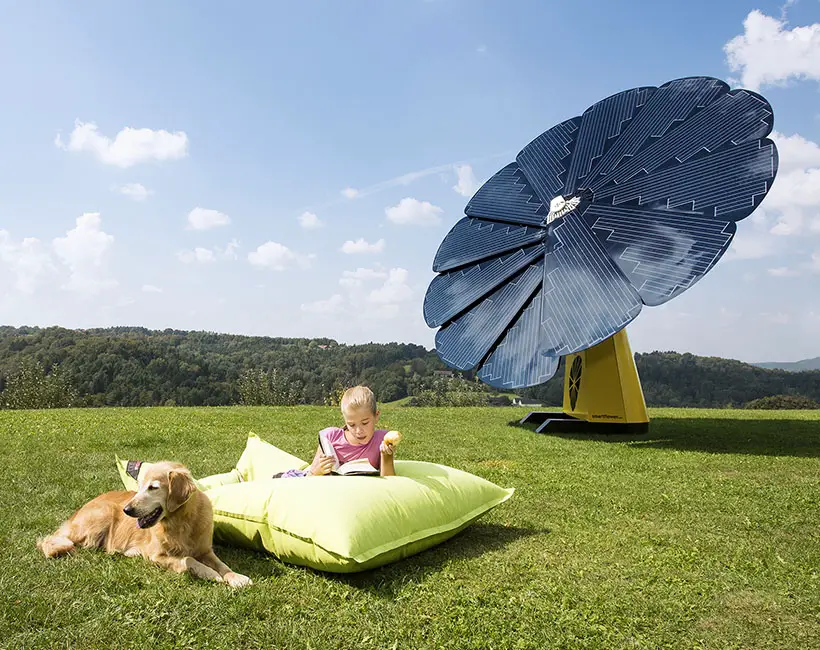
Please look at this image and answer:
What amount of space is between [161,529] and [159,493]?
437 mm

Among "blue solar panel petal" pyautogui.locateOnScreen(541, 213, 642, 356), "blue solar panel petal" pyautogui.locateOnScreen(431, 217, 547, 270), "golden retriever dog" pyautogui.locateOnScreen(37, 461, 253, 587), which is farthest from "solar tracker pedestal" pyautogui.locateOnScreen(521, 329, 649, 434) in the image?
"golden retriever dog" pyautogui.locateOnScreen(37, 461, 253, 587)

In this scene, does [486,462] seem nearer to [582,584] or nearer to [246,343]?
[582,584]

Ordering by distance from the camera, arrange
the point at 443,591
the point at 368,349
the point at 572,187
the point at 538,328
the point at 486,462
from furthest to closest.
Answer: the point at 368,349, the point at 572,187, the point at 538,328, the point at 486,462, the point at 443,591

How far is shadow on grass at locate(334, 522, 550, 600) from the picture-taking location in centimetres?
510

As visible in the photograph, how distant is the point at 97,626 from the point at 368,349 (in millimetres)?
69335

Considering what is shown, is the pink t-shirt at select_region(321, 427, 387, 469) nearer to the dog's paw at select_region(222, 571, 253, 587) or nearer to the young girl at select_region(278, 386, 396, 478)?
the young girl at select_region(278, 386, 396, 478)

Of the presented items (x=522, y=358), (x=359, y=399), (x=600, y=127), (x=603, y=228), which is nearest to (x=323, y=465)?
(x=359, y=399)

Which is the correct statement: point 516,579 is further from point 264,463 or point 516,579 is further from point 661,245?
point 661,245

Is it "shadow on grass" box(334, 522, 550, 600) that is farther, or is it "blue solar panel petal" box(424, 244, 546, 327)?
"blue solar panel petal" box(424, 244, 546, 327)

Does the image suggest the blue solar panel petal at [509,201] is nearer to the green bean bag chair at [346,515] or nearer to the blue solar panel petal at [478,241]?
the blue solar panel petal at [478,241]

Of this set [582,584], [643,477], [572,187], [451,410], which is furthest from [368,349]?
[582,584]

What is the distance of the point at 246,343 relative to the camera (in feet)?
272

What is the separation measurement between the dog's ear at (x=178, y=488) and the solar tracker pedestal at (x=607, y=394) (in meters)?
10.6

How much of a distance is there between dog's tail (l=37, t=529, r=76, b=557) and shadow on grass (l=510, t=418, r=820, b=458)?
10515mm
